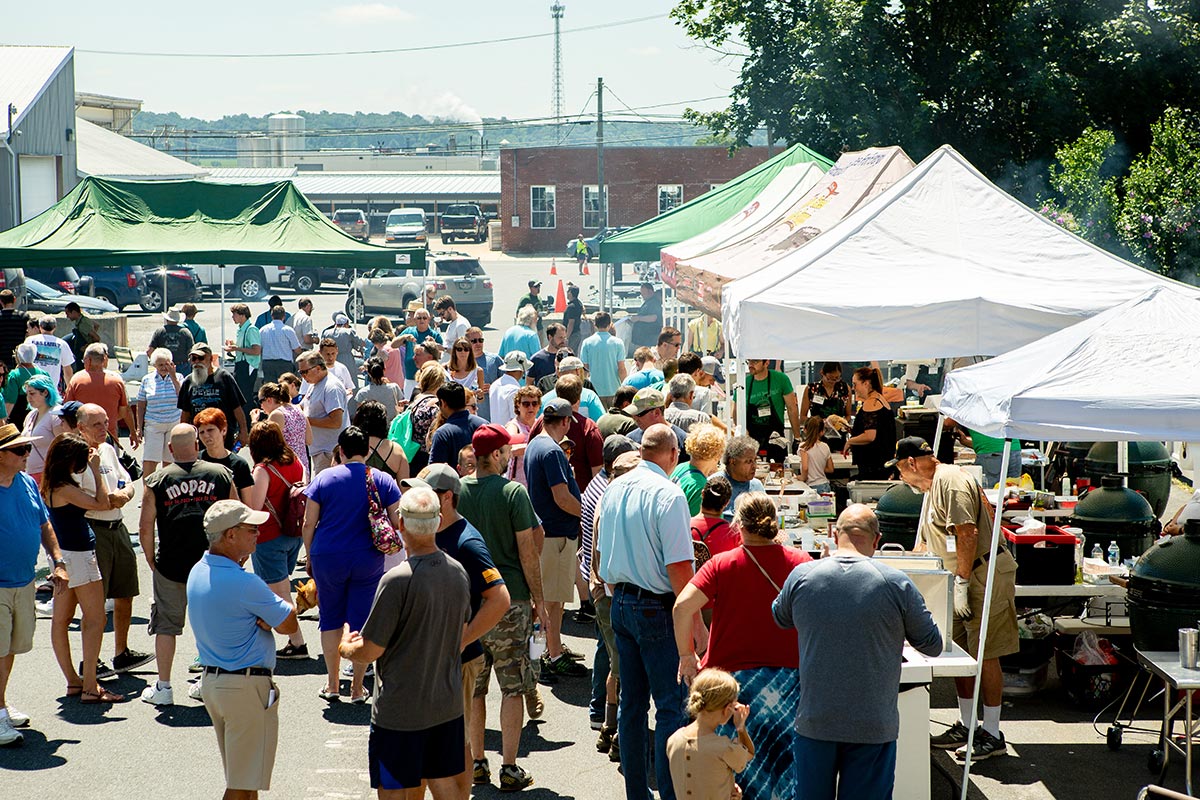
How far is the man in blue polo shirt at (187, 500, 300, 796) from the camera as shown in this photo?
17.4 ft

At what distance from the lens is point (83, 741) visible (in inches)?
271

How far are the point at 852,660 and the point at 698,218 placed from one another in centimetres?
1400

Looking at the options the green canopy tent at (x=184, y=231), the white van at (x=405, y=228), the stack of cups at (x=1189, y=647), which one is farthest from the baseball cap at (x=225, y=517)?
the white van at (x=405, y=228)

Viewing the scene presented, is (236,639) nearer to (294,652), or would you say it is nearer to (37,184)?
(294,652)

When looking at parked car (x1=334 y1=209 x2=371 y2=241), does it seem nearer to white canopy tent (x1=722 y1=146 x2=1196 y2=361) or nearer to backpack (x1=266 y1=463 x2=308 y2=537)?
white canopy tent (x1=722 y1=146 x2=1196 y2=361)

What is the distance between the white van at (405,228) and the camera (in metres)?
54.9

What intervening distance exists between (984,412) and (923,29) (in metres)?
19.5

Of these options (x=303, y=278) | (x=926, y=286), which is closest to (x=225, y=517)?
(x=926, y=286)

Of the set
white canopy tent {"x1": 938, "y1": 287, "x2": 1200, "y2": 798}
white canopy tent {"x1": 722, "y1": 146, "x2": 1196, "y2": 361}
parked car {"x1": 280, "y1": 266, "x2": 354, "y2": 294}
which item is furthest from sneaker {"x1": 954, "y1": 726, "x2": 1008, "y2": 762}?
parked car {"x1": 280, "y1": 266, "x2": 354, "y2": 294}

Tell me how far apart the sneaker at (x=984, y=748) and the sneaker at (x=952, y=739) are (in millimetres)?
57

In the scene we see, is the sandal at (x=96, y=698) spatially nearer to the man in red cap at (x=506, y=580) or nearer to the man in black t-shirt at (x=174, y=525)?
the man in black t-shirt at (x=174, y=525)

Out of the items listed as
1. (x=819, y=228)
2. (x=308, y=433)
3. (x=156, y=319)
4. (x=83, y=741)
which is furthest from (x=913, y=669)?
(x=156, y=319)

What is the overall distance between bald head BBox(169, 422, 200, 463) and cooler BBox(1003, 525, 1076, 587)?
16.6 feet

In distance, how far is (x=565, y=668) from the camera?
26.4 ft
